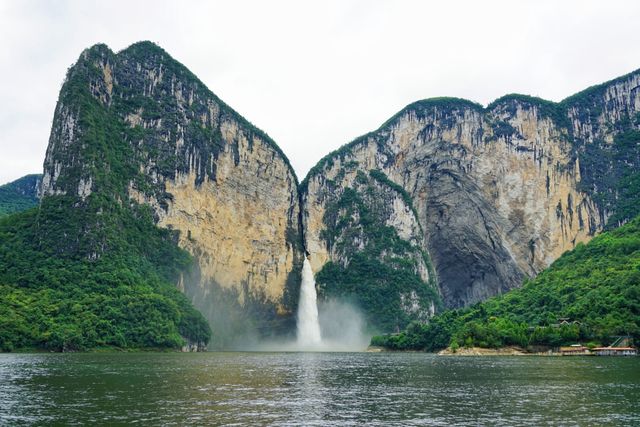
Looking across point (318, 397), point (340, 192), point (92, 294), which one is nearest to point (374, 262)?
point (340, 192)

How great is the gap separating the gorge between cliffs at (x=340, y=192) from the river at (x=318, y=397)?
79.7m

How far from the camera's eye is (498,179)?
502 feet

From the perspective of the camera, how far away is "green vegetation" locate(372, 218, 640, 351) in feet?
269

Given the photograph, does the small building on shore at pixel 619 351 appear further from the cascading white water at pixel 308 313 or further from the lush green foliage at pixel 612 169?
the lush green foliage at pixel 612 169

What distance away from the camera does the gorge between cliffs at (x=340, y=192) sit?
130375 millimetres

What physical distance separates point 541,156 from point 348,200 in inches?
1906

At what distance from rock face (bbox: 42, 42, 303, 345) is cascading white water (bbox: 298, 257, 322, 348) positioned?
236cm

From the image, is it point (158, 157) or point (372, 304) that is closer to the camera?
point (158, 157)

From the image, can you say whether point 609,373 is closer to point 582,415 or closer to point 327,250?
point 582,415

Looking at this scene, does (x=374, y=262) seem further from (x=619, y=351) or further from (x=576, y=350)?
(x=619, y=351)

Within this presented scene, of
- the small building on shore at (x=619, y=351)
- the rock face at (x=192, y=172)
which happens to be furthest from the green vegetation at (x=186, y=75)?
the small building on shore at (x=619, y=351)

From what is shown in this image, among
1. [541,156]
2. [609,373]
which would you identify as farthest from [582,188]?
[609,373]

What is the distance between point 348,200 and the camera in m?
166

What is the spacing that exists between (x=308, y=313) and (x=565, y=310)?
231 ft
